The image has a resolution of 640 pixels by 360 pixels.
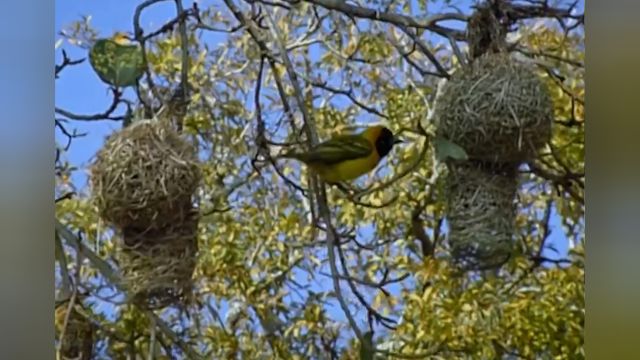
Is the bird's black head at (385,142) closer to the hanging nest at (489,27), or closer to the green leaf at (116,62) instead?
the hanging nest at (489,27)

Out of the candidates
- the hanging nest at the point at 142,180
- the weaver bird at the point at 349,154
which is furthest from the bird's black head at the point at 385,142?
the hanging nest at the point at 142,180

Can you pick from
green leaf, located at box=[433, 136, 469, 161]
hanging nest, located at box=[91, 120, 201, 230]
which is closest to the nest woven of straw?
green leaf, located at box=[433, 136, 469, 161]

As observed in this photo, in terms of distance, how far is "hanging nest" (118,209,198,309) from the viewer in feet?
4.54

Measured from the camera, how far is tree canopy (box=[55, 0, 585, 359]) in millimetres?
1348

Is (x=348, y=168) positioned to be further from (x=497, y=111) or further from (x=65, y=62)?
(x=65, y=62)

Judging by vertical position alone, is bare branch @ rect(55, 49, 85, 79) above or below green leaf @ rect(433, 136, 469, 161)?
above

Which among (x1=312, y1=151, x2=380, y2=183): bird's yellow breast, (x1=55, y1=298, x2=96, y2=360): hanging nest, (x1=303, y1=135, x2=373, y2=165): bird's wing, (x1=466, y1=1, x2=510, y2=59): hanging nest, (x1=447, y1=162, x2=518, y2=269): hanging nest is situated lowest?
(x1=55, y1=298, x2=96, y2=360): hanging nest

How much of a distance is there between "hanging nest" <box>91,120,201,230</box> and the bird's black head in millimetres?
297

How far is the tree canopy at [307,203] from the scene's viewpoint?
1348mm

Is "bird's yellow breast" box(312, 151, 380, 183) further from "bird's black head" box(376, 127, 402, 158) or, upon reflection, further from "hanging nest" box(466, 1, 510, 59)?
"hanging nest" box(466, 1, 510, 59)

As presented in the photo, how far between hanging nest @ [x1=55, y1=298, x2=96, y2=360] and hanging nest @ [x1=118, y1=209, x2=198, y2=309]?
87 millimetres

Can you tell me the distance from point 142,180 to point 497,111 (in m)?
0.58
